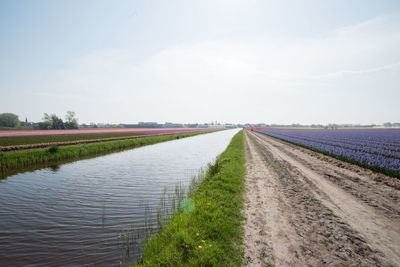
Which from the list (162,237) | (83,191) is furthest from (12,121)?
(162,237)

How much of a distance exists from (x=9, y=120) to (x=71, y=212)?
127800 millimetres

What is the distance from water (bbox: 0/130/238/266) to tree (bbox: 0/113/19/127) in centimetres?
11872

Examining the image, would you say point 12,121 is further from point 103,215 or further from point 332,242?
point 332,242

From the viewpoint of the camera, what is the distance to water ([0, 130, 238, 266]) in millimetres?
4625

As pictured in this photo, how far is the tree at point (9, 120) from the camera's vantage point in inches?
3627

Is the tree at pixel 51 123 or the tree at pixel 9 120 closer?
the tree at pixel 51 123

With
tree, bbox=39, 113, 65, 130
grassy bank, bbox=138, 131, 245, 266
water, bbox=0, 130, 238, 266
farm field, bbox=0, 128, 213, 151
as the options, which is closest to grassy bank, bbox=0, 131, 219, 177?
water, bbox=0, 130, 238, 266

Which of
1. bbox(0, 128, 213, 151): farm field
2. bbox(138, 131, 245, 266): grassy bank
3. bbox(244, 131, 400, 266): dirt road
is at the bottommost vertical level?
bbox(244, 131, 400, 266): dirt road

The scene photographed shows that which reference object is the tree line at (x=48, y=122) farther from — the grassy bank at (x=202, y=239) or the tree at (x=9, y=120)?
the grassy bank at (x=202, y=239)

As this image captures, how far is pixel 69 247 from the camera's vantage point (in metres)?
4.89

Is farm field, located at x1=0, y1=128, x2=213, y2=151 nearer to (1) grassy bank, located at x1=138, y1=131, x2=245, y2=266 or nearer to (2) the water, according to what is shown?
(2) the water

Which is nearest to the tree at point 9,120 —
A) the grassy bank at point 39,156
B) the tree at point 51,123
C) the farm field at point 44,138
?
the tree at point 51,123

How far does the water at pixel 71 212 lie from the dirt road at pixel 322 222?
3844 mm

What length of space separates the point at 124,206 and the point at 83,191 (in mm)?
3199
